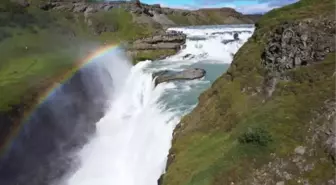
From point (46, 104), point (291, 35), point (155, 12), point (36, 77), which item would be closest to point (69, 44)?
point (36, 77)

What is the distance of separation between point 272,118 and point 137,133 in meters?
17.9

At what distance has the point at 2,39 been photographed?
7150cm

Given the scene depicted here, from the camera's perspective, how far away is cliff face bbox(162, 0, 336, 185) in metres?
14.5

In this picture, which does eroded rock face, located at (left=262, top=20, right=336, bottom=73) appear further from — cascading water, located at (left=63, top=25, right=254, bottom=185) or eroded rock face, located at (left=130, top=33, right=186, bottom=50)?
eroded rock face, located at (left=130, top=33, right=186, bottom=50)

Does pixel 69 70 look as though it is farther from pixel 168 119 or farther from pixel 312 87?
pixel 312 87

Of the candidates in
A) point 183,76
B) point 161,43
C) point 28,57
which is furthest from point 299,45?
point 161,43

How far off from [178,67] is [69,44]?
131ft

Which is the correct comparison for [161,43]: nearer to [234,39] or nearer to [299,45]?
[234,39]

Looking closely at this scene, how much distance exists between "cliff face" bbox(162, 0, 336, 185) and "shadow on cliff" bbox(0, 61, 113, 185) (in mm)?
14994

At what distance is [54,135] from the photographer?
3778 cm

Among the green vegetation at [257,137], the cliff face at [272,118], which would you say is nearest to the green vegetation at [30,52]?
the cliff face at [272,118]

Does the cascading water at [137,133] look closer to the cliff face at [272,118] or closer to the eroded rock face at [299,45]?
the cliff face at [272,118]

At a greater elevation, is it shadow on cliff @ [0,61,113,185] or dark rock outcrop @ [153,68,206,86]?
dark rock outcrop @ [153,68,206,86]

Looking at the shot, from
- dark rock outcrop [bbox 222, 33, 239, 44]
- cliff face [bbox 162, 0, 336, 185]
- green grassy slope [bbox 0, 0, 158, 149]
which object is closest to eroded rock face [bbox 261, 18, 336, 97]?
cliff face [bbox 162, 0, 336, 185]
